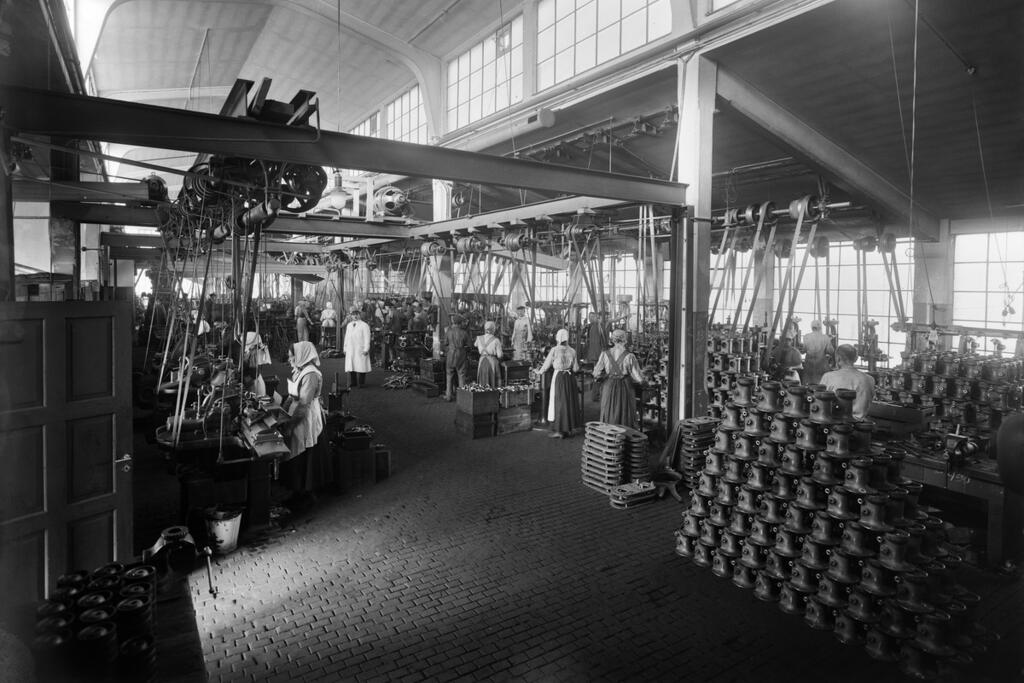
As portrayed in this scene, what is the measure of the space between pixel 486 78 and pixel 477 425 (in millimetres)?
9906

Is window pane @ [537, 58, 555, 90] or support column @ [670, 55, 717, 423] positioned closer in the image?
support column @ [670, 55, 717, 423]

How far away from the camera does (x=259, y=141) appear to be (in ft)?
15.4

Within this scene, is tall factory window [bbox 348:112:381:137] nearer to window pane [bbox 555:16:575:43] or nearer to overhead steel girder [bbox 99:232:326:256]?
overhead steel girder [bbox 99:232:326:256]

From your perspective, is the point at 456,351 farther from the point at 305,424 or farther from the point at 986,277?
the point at 986,277

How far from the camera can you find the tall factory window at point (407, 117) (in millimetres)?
18562

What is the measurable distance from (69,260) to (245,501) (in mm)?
7216

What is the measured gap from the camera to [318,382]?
21.7ft

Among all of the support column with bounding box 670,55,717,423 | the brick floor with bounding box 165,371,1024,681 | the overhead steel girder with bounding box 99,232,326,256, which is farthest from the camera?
the overhead steel girder with bounding box 99,232,326,256

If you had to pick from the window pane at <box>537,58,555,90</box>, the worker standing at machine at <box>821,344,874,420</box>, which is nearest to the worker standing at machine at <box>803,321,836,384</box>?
the worker standing at machine at <box>821,344,874,420</box>

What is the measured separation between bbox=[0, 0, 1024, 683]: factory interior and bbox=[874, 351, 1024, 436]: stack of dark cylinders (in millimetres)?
46

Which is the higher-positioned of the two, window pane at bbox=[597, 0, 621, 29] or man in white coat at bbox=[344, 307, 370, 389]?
window pane at bbox=[597, 0, 621, 29]

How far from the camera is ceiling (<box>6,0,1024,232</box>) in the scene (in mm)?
8062

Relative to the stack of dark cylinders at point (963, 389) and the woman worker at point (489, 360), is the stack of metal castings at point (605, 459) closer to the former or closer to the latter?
the woman worker at point (489, 360)

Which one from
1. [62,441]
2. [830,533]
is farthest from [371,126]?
[830,533]
